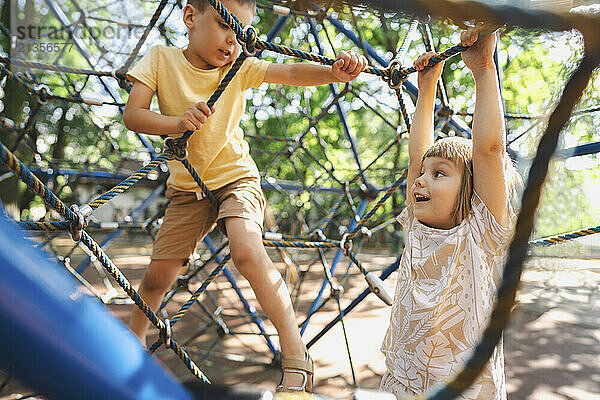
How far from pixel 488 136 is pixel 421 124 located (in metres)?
0.20

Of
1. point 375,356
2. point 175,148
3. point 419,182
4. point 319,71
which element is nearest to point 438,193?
point 419,182

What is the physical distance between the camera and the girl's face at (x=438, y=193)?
71 centimetres

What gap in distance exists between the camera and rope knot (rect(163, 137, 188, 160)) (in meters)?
0.80

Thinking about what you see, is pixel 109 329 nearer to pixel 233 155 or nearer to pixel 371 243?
pixel 233 155

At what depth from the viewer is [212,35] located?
858mm

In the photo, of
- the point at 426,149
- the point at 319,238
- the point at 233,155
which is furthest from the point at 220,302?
the point at 426,149

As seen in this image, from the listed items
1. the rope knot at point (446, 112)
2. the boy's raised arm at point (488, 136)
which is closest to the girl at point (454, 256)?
the boy's raised arm at point (488, 136)

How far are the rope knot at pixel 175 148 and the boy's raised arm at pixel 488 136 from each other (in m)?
0.46

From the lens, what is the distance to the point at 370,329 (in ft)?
6.64

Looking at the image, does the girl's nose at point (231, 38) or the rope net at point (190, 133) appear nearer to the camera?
the rope net at point (190, 133)

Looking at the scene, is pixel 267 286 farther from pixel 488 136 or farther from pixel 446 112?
pixel 446 112

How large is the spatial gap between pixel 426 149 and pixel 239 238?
0.36 meters

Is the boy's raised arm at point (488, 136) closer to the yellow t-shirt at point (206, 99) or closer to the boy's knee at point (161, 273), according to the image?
the yellow t-shirt at point (206, 99)

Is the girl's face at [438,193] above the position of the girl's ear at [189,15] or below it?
below
